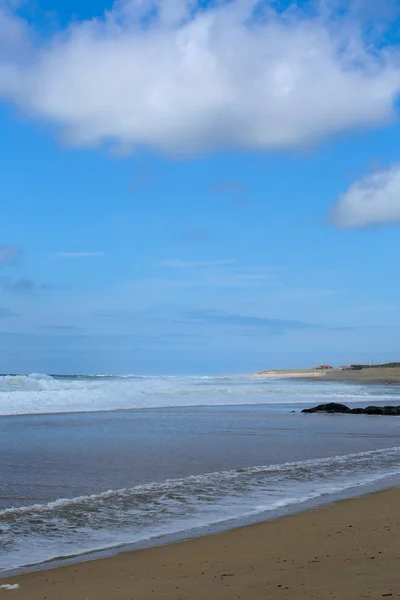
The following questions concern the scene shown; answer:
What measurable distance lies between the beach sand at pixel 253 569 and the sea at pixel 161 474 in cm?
66

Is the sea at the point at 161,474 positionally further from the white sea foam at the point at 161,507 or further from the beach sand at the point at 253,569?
the beach sand at the point at 253,569

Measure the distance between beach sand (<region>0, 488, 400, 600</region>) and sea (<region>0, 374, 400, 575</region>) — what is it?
2.17ft

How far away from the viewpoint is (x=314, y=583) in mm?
5566

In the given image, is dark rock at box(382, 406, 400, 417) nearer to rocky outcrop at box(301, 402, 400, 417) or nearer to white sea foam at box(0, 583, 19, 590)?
rocky outcrop at box(301, 402, 400, 417)

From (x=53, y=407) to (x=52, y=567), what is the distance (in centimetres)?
2564

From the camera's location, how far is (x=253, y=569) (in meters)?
6.22

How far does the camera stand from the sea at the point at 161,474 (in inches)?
318

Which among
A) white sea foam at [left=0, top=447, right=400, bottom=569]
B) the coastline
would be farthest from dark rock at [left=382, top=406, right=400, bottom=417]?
the coastline

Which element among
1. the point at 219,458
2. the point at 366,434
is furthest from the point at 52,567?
the point at 366,434

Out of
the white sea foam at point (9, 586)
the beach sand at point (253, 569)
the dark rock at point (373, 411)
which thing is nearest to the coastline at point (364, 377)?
the dark rock at point (373, 411)

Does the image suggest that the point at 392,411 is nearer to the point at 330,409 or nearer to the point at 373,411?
the point at 373,411

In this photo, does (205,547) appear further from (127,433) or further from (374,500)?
(127,433)

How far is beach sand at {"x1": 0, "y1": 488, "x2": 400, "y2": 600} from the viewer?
5453 millimetres

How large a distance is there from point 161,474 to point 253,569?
Result: 251 inches
